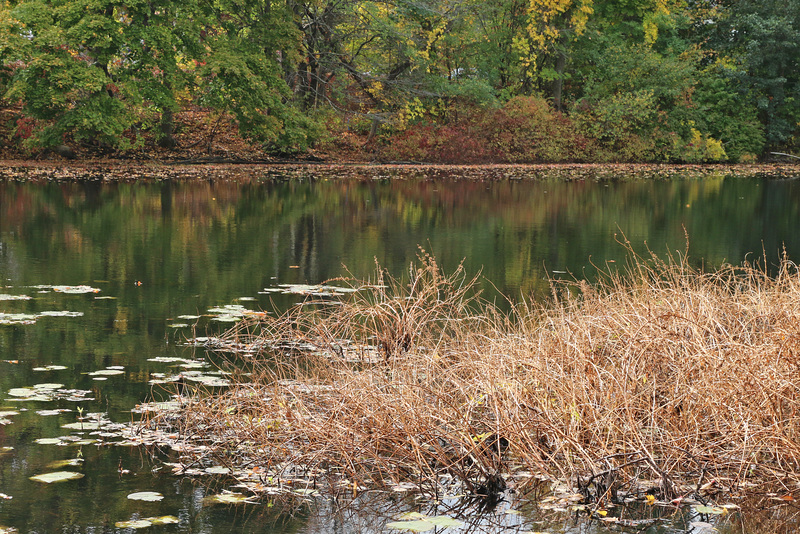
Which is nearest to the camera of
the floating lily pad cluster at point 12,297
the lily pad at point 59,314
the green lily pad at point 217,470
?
the green lily pad at point 217,470

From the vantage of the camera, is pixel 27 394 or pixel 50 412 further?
pixel 27 394

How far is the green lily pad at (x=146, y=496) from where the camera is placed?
583 centimetres

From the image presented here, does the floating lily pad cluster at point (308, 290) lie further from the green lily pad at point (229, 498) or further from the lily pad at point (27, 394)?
the green lily pad at point (229, 498)

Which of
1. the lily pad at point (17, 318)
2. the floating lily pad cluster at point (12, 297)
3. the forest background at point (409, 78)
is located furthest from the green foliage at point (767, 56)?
the lily pad at point (17, 318)

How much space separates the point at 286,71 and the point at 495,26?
510 inches

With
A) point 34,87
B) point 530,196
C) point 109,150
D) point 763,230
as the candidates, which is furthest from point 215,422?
point 109,150

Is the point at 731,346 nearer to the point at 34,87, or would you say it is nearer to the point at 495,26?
the point at 34,87

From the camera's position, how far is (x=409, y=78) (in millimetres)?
46125

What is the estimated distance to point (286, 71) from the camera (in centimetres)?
4428

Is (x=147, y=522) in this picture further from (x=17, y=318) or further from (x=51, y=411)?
(x=17, y=318)

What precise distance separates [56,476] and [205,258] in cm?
1000

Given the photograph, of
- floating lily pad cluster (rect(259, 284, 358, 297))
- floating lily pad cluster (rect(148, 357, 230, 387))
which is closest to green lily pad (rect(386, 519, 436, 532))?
floating lily pad cluster (rect(148, 357, 230, 387))

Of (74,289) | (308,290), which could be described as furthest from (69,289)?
(308,290)

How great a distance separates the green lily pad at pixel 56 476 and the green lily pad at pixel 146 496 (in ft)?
1.61
